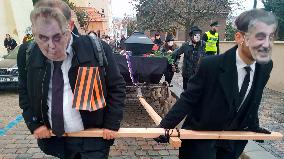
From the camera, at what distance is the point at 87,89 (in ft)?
8.58

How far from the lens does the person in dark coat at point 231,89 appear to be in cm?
258

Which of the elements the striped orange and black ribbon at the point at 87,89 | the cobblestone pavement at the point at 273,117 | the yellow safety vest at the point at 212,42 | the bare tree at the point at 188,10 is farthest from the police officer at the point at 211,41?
the bare tree at the point at 188,10

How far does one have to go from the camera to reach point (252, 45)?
257 cm

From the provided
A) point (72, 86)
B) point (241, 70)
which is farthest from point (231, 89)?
point (72, 86)

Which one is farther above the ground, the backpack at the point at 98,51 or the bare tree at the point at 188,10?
the bare tree at the point at 188,10

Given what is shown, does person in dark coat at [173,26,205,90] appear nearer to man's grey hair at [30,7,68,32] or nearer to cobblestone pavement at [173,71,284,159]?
cobblestone pavement at [173,71,284,159]

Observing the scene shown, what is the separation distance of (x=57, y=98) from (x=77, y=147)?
0.48 meters

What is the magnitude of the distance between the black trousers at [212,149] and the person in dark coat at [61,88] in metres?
0.73

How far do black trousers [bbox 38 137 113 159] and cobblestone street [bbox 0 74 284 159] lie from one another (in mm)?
2135

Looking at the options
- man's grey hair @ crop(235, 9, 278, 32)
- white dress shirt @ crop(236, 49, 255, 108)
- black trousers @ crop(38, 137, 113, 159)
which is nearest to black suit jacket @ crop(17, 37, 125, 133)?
black trousers @ crop(38, 137, 113, 159)

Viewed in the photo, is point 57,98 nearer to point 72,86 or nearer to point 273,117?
point 72,86

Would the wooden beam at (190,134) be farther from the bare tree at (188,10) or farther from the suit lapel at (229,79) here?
the bare tree at (188,10)

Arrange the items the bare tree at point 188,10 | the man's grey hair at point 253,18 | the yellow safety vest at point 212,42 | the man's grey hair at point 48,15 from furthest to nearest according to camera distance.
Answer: the bare tree at point 188,10, the yellow safety vest at point 212,42, the man's grey hair at point 253,18, the man's grey hair at point 48,15

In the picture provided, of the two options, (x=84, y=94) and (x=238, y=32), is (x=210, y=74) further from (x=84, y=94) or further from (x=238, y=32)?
(x=84, y=94)
